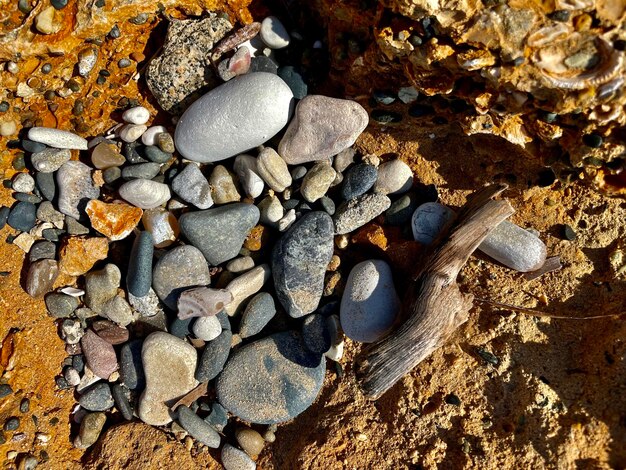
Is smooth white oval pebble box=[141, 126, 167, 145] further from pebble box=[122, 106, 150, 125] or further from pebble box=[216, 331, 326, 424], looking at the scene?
pebble box=[216, 331, 326, 424]

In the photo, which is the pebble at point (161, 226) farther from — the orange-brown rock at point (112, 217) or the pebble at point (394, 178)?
the pebble at point (394, 178)

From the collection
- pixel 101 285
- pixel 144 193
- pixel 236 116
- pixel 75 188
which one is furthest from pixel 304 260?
pixel 75 188

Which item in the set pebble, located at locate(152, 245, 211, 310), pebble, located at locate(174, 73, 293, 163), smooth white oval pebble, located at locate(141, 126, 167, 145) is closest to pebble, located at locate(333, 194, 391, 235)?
pebble, located at locate(174, 73, 293, 163)

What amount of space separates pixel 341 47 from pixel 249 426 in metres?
2.46

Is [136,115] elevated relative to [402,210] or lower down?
elevated

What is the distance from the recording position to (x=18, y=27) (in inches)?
111

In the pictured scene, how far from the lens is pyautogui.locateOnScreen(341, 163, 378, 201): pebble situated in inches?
124

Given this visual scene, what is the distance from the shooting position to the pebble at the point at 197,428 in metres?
3.16

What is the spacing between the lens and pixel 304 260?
313 centimetres

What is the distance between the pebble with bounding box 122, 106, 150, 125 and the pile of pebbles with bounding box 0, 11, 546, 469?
0.05 feet

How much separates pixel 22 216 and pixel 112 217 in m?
0.65

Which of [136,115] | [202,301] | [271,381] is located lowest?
[271,381]

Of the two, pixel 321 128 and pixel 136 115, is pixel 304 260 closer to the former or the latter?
A: pixel 321 128

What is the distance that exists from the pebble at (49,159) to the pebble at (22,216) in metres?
0.27
